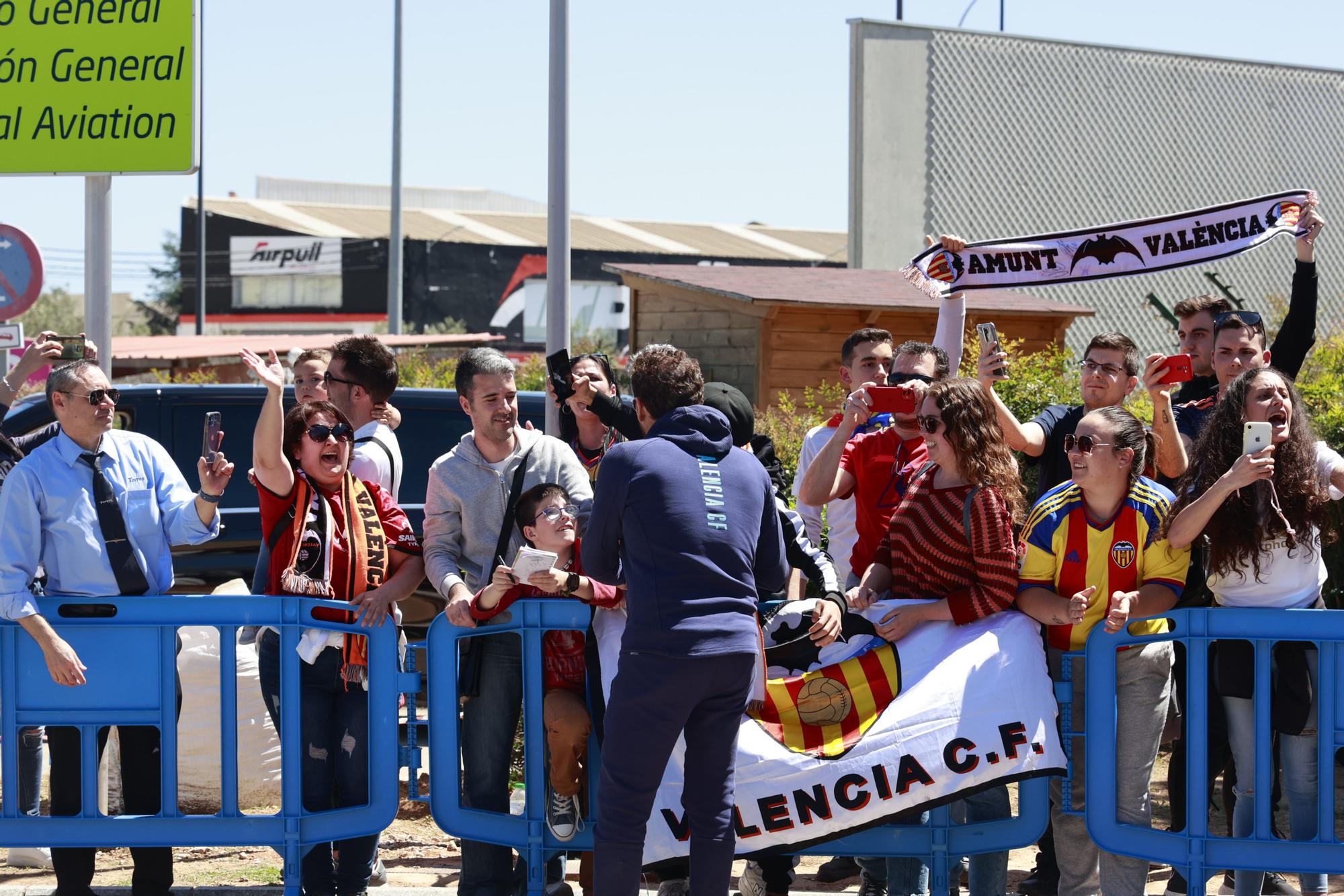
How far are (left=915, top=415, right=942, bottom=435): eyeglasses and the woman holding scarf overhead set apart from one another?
83cm

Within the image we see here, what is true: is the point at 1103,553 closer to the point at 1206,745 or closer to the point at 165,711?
the point at 1206,745

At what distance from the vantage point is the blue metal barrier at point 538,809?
475cm

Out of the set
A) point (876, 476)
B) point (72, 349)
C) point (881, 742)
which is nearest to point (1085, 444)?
point (876, 476)

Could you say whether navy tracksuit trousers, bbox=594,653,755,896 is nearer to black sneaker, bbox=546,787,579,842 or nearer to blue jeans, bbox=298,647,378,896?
black sneaker, bbox=546,787,579,842

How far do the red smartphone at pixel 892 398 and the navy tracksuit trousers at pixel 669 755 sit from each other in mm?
1262

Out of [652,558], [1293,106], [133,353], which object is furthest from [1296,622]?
[133,353]

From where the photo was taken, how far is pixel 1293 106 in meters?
24.7

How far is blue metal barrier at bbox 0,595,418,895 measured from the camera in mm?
4793

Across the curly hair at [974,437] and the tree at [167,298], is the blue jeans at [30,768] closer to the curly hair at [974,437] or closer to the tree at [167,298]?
the curly hair at [974,437]

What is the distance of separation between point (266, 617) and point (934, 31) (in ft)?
61.7

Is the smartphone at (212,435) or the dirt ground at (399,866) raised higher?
the smartphone at (212,435)

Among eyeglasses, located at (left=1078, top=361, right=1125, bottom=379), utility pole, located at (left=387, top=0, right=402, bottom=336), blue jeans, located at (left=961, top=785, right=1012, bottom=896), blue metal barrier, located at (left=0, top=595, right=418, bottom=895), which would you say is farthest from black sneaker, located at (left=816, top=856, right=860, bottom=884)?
utility pole, located at (left=387, top=0, right=402, bottom=336)

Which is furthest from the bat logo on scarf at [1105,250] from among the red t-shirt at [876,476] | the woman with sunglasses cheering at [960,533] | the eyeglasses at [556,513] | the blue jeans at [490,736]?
the blue jeans at [490,736]

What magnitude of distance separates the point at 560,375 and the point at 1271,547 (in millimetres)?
2679
